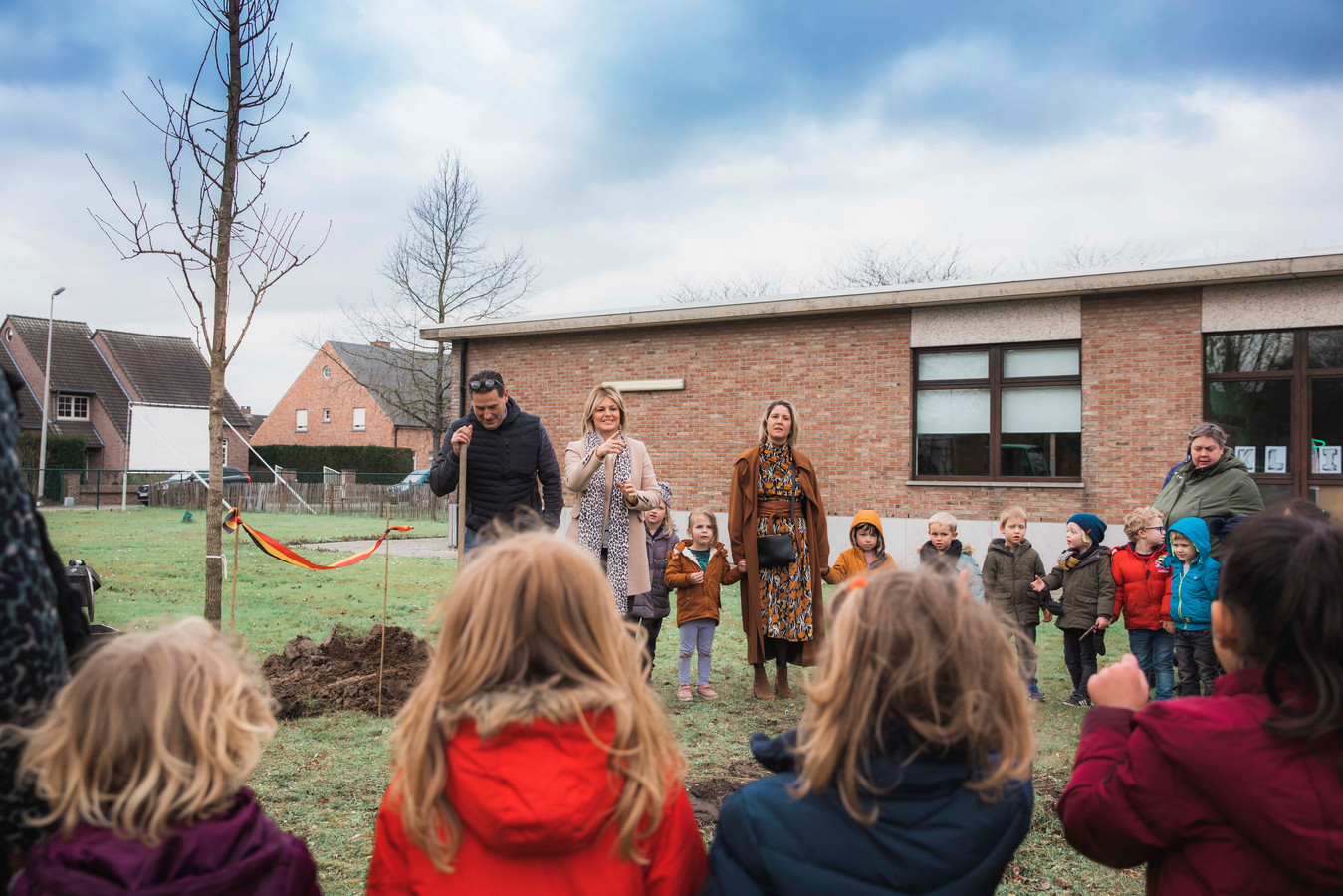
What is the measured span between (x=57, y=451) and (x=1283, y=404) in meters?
40.0

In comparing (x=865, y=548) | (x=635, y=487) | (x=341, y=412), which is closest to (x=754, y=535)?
(x=865, y=548)

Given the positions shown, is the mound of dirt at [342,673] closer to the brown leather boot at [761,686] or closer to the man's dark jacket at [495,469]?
the man's dark jacket at [495,469]

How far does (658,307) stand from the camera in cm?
1442

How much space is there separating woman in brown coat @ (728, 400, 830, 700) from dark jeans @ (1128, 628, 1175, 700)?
211 centimetres

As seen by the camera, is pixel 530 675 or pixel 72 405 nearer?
pixel 530 675

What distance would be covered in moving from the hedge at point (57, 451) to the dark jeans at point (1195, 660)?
128 ft

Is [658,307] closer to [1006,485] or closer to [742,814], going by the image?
[1006,485]

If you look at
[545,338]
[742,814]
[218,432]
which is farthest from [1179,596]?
[545,338]

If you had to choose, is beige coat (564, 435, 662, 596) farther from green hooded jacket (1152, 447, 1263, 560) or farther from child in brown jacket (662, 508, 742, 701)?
green hooded jacket (1152, 447, 1263, 560)

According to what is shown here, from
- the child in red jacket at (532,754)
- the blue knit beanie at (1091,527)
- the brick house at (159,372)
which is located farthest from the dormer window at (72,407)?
the child in red jacket at (532,754)

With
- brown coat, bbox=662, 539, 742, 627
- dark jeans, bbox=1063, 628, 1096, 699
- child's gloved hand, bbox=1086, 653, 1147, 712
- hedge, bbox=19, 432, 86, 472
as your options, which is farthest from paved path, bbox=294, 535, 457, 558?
hedge, bbox=19, 432, 86, 472

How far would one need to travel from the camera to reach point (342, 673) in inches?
241

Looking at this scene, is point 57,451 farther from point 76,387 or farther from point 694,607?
point 694,607

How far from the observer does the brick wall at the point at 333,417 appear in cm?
4838
